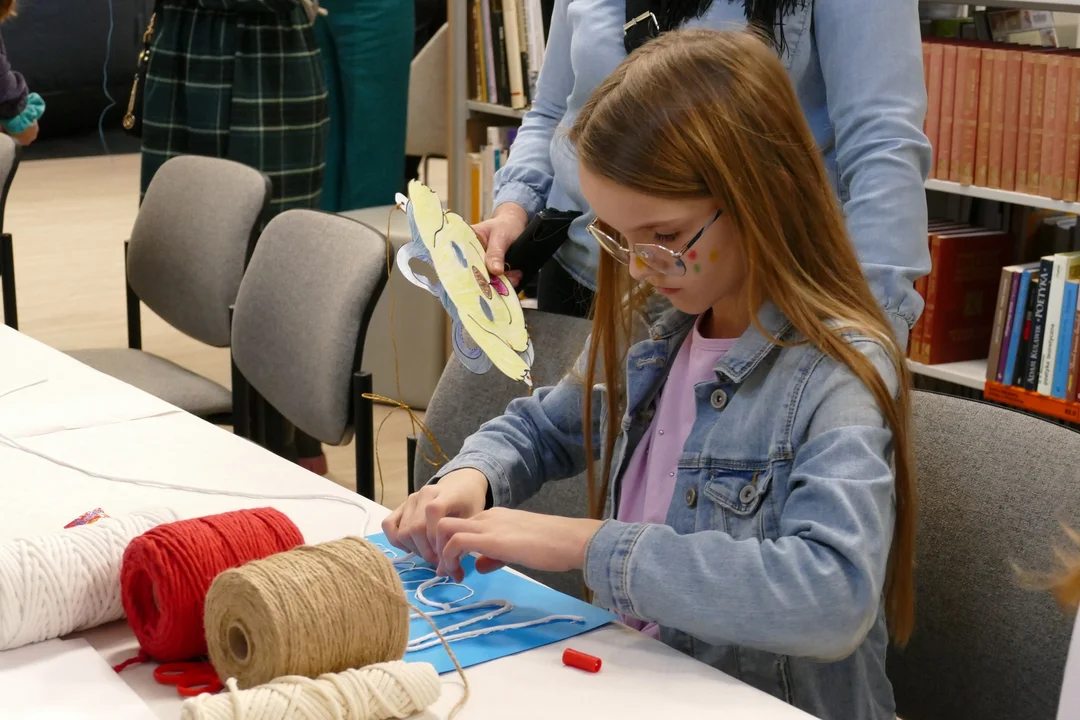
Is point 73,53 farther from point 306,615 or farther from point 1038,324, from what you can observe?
point 306,615

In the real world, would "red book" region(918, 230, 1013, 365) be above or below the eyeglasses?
below

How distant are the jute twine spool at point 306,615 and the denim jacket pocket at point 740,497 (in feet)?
1.05

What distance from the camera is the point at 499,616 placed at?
116 centimetres

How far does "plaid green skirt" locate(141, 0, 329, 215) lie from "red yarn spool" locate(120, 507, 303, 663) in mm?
2165

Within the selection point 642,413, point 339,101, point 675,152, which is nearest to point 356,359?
point 642,413

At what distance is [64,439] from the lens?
161cm

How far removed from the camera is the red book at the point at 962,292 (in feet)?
9.11

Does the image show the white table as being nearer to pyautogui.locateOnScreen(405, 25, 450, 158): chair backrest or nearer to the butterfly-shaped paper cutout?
the butterfly-shaped paper cutout

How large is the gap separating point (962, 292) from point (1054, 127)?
1.35ft

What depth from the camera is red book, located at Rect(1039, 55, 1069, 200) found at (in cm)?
252

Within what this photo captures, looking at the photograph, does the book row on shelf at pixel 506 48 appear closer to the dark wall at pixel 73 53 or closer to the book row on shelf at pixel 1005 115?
the book row on shelf at pixel 1005 115

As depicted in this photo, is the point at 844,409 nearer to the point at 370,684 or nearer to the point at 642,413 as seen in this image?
the point at 642,413

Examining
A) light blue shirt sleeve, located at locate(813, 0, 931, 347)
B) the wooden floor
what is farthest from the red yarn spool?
the wooden floor

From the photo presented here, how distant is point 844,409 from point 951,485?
23 centimetres
